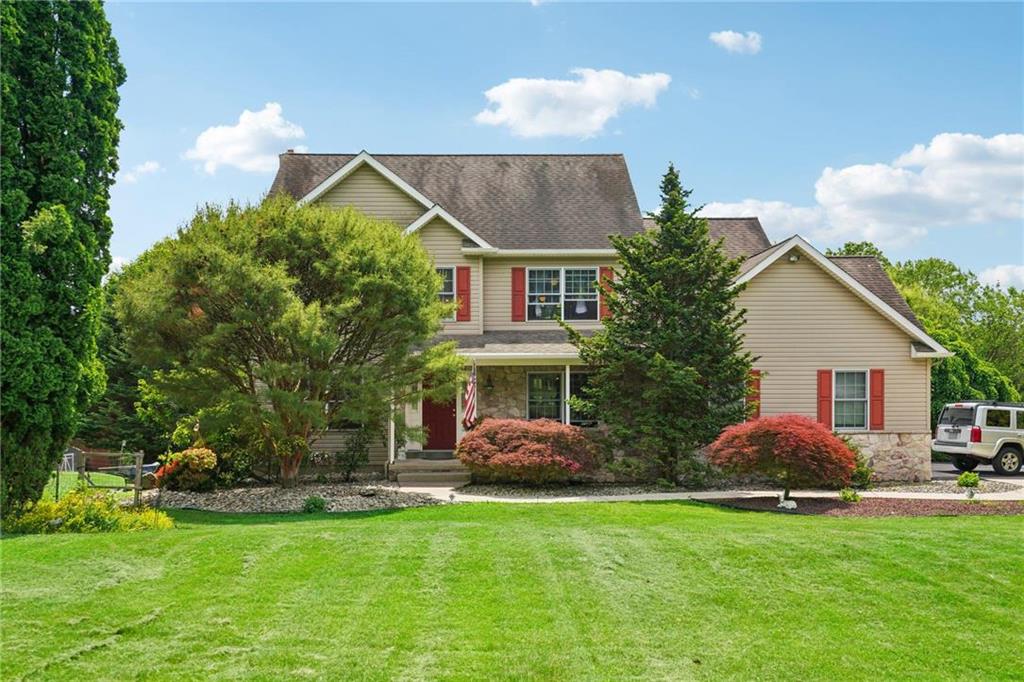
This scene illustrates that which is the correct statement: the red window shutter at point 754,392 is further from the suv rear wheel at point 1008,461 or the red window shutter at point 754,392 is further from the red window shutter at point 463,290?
the red window shutter at point 463,290

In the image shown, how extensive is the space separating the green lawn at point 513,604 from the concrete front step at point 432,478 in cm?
803

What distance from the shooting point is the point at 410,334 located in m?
17.0

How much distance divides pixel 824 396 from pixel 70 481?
17.8 meters

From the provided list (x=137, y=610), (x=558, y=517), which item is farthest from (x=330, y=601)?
(x=558, y=517)

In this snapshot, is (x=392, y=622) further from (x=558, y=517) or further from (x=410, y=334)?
(x=410, y=334)

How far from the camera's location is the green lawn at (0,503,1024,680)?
6.82 metres

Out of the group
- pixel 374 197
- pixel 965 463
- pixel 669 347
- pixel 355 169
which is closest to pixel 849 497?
pixel 669 347

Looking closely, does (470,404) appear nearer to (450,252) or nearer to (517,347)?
(517,347)

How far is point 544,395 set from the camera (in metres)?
21.8

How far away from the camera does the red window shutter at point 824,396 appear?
20828 millimetres

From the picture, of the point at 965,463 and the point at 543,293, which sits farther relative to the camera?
the point at 965,463

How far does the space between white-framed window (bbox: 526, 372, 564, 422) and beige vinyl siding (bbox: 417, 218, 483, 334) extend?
6.68ft

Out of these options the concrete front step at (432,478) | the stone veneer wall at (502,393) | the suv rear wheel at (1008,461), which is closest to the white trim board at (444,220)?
the stone veneer wall at (502,393)

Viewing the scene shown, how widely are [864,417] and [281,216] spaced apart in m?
14.8
